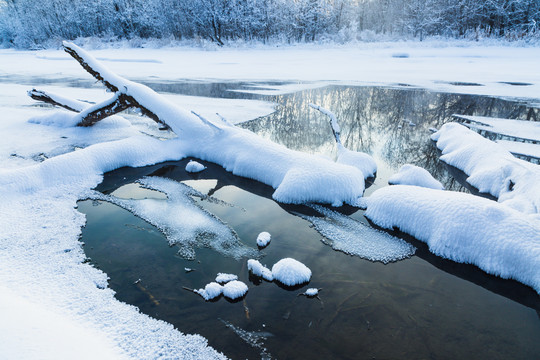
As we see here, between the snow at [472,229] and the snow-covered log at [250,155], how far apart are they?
0.81 m

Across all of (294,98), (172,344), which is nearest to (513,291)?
(172,344)

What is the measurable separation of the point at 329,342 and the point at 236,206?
2352 millimetres

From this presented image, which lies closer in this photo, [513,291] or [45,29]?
[513,291]

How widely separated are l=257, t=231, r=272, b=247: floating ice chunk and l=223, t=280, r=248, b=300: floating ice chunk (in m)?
0.69

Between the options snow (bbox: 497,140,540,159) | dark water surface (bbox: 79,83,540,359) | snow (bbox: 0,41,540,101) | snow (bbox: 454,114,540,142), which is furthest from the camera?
snow (bbox: 0,41,540,101)

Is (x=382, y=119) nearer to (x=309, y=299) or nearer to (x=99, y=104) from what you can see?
(x=309, y=299)

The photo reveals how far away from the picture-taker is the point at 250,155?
5109mm

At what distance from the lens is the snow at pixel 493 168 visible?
376cm

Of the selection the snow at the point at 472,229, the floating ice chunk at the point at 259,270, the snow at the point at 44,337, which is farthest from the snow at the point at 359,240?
the snow at the point at 44,337

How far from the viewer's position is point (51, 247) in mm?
3086

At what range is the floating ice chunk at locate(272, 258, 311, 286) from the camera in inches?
111

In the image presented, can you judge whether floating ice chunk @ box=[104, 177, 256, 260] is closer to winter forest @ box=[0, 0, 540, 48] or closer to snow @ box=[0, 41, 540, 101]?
snow @ box=[0, 41, 540, 101]

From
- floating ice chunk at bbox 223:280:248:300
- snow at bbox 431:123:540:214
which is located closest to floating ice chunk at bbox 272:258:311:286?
floating ice chunk at bbox 223:280:248:300

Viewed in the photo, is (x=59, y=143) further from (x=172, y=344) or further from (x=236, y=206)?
(x=172, y=344)
